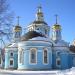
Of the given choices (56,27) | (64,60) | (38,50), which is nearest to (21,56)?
(38,50)

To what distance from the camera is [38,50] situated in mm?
37562

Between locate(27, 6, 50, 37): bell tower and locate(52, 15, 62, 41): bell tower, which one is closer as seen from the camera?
locate(52, 15, 62, 41): bell tower

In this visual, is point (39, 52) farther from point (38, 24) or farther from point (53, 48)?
point (38, 24)

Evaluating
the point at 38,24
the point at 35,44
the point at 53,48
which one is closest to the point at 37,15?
the point at 38,24

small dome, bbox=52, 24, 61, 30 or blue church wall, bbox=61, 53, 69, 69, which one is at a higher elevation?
small dome, bbox=52, 24, 61, 30

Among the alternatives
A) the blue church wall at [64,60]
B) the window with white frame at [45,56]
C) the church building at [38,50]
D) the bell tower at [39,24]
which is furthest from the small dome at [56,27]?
the window with white frame at [45,56]

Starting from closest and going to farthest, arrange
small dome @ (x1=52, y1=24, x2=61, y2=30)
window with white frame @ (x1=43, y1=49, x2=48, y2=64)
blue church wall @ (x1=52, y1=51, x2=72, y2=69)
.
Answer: window with white frame @ (x1=43, y1=49, x2=48, y2=64) → blue church wall @ (x1=52, y1=51, x2=72, y2=69) → small dome @ (x1=52, y1=24, x2=61, y2=30)

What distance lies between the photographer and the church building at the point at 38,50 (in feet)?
123

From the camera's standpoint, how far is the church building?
123 feet

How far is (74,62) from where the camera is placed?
46.5m

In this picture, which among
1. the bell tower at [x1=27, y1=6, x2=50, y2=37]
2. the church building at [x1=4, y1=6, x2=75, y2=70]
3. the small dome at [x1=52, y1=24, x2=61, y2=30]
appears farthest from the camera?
the bell tower at [x1=27, y1=6, x2=50, y2=37]

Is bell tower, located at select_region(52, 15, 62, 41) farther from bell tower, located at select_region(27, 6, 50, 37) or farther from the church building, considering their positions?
bell tower, located at select_region(27, 6, 50, 37)

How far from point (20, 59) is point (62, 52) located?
692cm

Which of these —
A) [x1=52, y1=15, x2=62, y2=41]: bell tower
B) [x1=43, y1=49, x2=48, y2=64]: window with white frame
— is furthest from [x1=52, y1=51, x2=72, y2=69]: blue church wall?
[x1=52, y1=15, x2=62, y2=41]: bell tower
